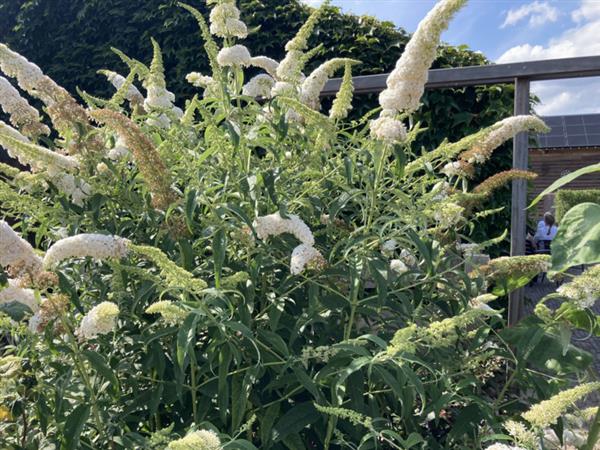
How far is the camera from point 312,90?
6.07 ft

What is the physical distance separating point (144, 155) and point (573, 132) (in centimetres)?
1875

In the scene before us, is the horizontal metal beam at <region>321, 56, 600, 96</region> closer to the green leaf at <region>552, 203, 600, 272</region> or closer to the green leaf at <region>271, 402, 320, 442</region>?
the green leaf at <region>552, 203, 600, 272</region>

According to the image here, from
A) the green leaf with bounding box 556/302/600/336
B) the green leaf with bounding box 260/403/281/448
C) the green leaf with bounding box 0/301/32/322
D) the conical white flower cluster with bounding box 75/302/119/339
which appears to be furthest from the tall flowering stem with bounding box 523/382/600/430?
the green leaf with bounding box 0/301/32/322

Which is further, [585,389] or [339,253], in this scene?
[339,253]

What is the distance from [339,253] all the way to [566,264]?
0.74 metres

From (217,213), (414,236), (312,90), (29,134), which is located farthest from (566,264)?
(29,134)

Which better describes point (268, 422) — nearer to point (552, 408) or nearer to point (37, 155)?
point (552, 408)

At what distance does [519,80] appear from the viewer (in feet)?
9.35

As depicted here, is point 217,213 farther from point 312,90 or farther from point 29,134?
point 29,134

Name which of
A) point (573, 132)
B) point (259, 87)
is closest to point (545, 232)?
point (259, 87)

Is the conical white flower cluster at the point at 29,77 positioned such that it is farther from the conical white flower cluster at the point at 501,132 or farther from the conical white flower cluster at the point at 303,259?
the conical white flower cluster at the point at 501,132

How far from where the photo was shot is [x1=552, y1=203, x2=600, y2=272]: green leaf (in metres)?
0.94

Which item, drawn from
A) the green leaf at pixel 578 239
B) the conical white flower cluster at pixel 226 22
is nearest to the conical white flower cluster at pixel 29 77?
the conical white flower cluster at pixel 226 22

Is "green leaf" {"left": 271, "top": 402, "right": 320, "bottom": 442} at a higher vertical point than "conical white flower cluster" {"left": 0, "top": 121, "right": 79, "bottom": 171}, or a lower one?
lower
